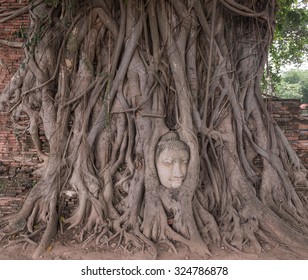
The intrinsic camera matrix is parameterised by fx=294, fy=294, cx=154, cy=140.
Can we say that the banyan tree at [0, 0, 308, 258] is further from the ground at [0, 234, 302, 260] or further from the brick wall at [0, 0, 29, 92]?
the brick wall at [0, 0, 29, 92]

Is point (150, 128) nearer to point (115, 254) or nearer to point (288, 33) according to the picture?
point (115, 254)

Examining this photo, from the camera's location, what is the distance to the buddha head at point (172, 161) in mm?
2951

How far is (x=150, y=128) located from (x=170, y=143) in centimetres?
33

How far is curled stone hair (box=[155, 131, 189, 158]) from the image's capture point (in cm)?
297

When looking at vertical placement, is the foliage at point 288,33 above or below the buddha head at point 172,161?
above

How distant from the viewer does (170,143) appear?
2.99m

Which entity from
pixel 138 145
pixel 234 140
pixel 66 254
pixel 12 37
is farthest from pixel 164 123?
pixel 12 37

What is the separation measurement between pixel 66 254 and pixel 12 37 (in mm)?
2863

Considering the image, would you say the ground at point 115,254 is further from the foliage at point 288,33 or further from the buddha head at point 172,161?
the foliage at point 288,33

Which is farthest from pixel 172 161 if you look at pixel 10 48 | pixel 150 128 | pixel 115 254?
pixel 10 48

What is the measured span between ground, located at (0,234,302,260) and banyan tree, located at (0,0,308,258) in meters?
0.10

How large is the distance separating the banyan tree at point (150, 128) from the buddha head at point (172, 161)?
11 mm

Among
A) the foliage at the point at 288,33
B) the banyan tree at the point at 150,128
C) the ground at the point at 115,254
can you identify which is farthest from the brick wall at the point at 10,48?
the foliage at the point at 288,33

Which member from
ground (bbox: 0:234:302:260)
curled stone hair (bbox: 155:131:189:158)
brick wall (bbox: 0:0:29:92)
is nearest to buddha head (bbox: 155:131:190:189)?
curled stone hair (bbox: 155:131:189:158)
